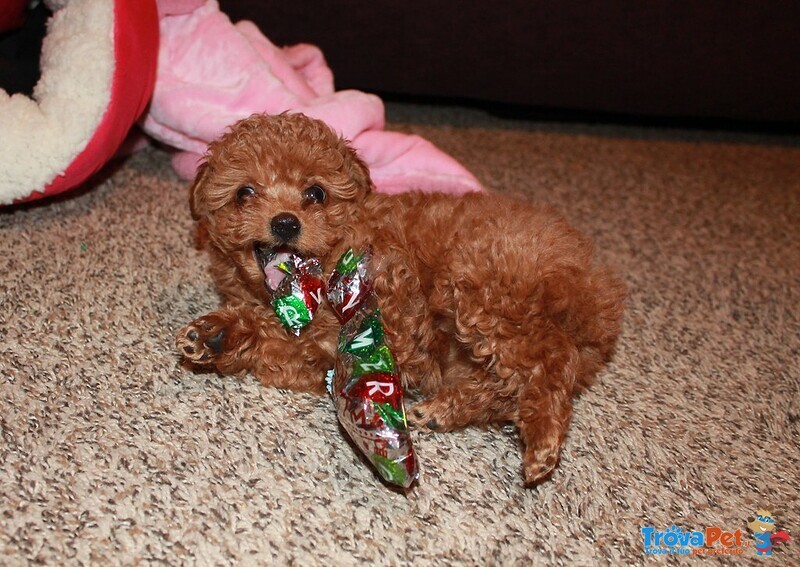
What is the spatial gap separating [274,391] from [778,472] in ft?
4.44

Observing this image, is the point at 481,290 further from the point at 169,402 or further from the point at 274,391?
the point at 169,402

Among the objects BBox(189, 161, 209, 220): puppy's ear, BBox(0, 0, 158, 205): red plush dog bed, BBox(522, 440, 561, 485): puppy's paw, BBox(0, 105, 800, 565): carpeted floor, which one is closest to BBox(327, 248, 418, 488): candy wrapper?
BBox(0, 105, 800, 565): carpeted floor

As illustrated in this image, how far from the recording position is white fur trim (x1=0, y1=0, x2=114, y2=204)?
7.19ft

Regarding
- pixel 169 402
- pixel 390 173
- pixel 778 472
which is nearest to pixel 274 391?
pixel 169 402

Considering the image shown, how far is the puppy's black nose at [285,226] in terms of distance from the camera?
1793 mm

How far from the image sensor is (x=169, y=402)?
5.76 feet

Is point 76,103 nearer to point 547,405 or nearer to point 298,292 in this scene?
point 298,292

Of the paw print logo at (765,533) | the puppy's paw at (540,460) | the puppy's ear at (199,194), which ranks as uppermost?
the puppy's ear at (199,194)

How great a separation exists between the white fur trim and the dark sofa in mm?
1024

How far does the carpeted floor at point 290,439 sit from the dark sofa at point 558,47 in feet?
3.54

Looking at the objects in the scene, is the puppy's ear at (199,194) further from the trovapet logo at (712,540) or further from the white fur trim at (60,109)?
the trovapet logo at (712,540)

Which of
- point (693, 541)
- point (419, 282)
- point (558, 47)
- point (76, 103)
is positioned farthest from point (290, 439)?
point (558, 47)

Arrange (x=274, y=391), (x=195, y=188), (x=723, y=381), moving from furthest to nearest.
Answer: (x=723, y=381) < (x=195, y=188) < (x=274, y=391)

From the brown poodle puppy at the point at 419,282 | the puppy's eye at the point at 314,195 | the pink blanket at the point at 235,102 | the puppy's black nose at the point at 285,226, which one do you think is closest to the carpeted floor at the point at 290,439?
the brown poodle puppy at the point at 419,282
